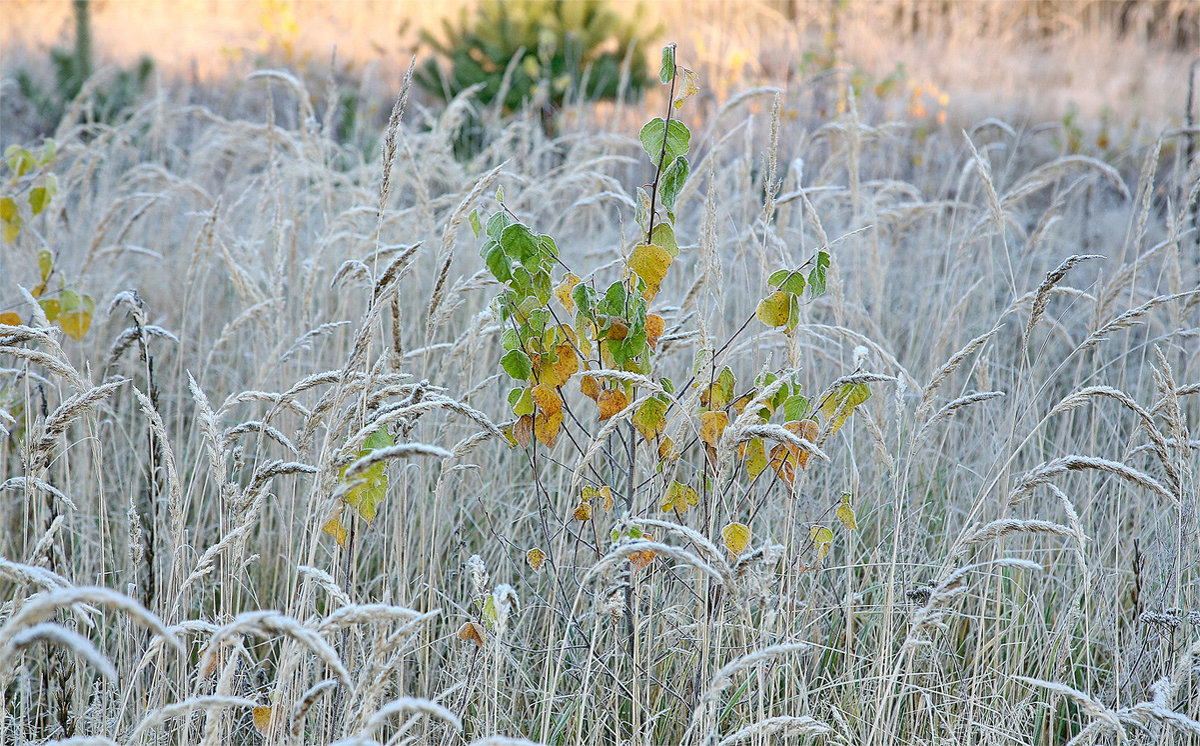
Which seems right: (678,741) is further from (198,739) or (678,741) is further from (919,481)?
(919,481)

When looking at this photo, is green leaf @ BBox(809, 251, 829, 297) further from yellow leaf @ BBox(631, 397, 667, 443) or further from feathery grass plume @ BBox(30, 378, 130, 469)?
feathery grass plume @ BBox(30, 378, 130, 469)

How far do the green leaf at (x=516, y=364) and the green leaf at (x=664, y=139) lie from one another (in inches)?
14.6

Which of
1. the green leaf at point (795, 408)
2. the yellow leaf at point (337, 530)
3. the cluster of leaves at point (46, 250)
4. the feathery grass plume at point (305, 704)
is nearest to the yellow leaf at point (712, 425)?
the green leaf at point (795, 408)

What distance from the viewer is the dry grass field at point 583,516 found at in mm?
1262

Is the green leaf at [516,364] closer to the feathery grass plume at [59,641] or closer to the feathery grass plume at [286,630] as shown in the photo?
the feathery grass plume at [286,630]

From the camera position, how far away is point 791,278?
1420 millimetres

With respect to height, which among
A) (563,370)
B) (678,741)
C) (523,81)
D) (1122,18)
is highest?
(1122,18)

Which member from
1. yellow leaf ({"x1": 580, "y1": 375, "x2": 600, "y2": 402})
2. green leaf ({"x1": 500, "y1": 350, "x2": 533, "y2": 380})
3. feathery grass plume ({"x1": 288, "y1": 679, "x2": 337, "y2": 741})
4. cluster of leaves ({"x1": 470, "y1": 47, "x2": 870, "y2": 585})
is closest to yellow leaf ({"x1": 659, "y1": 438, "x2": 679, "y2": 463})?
cluster of leaves ({"x1": 470, "y1": 47, "x2": 870, "y2": 585})

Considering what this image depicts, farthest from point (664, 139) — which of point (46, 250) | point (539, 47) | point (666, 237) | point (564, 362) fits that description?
point (539, 47)

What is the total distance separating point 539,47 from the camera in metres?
6.06

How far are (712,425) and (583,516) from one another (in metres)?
0.26

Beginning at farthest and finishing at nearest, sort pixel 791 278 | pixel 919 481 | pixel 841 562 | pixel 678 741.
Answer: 1. pixel 919 481
2. pixel 841 562
3. pixel 678 741
4. pixel 791 278

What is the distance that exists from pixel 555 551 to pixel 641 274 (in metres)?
0.69

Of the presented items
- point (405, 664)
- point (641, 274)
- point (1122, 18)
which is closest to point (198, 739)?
point (405, 664)
